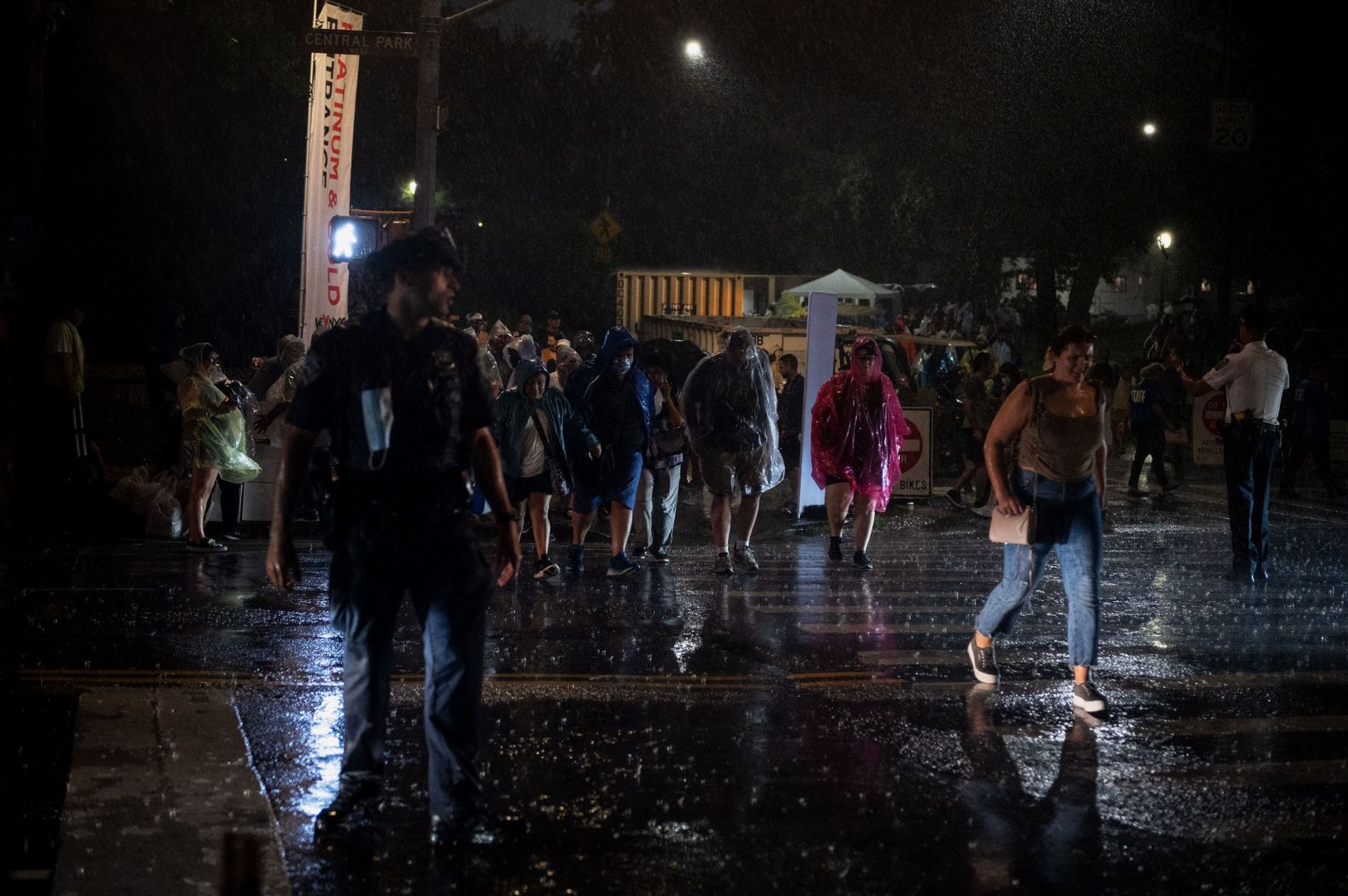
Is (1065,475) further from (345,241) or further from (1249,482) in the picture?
(345,241)

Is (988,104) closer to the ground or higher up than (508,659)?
higher up

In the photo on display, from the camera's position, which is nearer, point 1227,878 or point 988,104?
point 1227,878

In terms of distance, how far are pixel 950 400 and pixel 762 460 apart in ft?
32.2

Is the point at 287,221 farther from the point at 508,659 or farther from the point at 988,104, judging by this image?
the point at 508,659

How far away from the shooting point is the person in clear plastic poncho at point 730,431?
1150 centimetres

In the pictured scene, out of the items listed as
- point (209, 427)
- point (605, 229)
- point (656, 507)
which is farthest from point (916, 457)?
point (605, 229)

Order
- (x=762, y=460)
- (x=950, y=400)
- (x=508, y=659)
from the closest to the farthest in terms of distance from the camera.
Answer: (x=508, y=659) → (x=762, y=460) → (x=950, y=400)

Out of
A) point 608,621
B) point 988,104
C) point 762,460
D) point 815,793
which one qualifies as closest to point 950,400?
point 762,460

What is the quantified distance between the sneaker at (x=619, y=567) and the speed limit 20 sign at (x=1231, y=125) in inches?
619

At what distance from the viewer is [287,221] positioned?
103 feet

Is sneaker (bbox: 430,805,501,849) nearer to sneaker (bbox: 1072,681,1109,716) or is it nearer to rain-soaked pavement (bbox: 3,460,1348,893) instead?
rain-soaked pavement (bbox: 3,460,1348,893)

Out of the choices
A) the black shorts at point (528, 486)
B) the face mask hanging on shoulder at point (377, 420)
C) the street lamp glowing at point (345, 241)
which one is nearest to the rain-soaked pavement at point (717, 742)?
the black shorts at point (528, 486)

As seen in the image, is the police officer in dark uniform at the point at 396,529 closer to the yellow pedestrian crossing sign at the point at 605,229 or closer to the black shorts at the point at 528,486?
the black shorts at the point at 528,486

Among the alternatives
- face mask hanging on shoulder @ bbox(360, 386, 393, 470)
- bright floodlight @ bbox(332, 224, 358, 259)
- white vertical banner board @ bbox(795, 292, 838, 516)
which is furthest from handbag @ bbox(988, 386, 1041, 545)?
bright floodlight @ bbox(332, 224, 358, 259)
